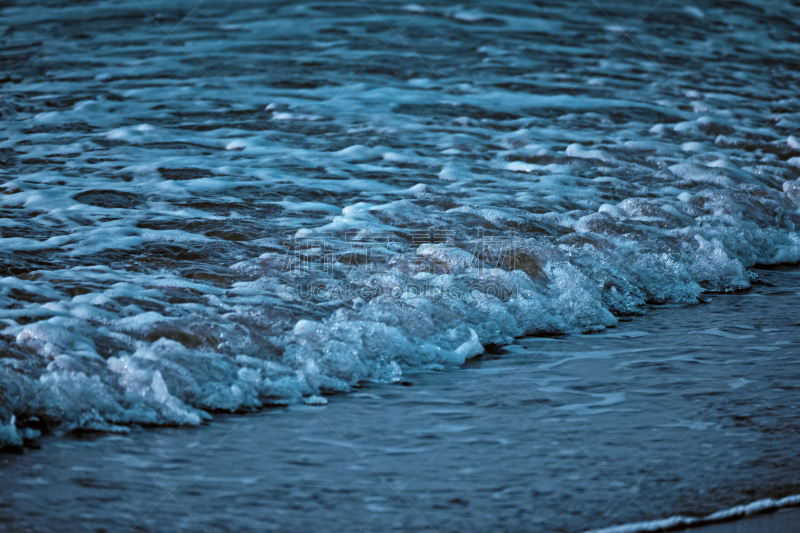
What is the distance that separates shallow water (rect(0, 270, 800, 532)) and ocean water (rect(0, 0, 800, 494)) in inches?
6.8

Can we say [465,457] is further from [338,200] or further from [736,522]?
[338,200]

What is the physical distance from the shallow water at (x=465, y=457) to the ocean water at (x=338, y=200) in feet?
0.57

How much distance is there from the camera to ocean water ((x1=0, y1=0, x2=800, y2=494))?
307 centimetres

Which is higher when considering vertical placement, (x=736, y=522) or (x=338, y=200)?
(x=338, y=200)

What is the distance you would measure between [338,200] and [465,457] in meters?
2.79

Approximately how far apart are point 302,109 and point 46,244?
3509 millimetres

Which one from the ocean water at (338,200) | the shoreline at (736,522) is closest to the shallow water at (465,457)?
the shoreline at (736,522)

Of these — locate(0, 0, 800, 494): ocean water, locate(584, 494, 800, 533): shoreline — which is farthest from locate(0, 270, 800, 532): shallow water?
locate(0, 0, 800, 494): ocean water

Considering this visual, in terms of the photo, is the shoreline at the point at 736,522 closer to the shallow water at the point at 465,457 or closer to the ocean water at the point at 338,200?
the shallow water at the point at 465,457

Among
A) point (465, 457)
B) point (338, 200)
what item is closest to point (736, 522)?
point (465, 457)

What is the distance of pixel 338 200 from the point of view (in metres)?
5.02

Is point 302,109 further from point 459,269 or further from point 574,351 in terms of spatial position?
point 574,351

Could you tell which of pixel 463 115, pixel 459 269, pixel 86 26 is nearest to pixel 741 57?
pixel 463 115

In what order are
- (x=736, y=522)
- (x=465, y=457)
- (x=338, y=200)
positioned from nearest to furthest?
(x=736, y=522) → (x=465, y=457) → (x=338, y=200)
